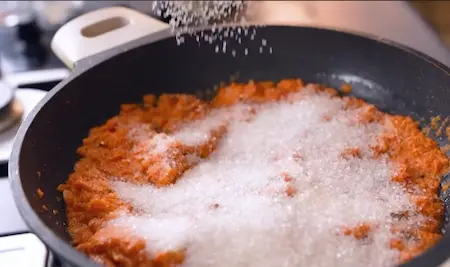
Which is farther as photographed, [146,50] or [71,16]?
[71,16]

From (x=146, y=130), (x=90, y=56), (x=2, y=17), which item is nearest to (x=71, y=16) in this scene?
(x=2, y=17)

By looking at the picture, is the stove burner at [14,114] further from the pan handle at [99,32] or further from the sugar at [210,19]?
the sugar at [210,19]

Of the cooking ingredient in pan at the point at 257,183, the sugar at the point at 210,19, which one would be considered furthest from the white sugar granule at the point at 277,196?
the sugar at the point at 210,19

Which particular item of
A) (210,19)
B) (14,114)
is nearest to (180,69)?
(210,19)

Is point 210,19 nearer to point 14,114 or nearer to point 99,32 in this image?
point 99,32

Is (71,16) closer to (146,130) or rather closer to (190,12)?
(190,12)
